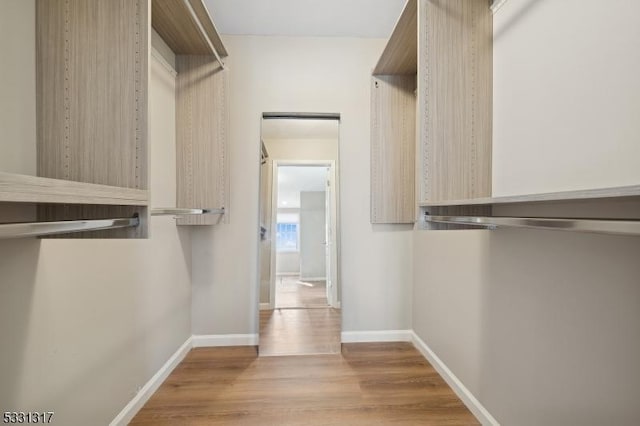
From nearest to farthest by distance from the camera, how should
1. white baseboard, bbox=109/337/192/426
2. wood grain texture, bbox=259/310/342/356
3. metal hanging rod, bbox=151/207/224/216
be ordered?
metal hanging rod, bbox=151/207/224/216 → white baseboard, bbox=109/337/192/426 → wood grain texture, bbox=259/310/342/356

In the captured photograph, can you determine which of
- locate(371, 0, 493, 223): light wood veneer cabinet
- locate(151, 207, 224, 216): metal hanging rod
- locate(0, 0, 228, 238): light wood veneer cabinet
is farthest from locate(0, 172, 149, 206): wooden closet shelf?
locate(371, 0, 493, 223): light wood veneer cabinet

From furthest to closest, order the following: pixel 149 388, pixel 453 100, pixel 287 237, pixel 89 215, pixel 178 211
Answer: pixel 287 237, pixel 149 388, pixel 178 211, pixel 453 100, pixel 89 215

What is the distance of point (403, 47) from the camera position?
213 cm

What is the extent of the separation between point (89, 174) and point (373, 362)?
2129 millimetres

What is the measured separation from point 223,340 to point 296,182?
145 centimetres

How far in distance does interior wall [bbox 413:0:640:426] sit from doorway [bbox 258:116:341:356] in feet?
Answer: 3.91

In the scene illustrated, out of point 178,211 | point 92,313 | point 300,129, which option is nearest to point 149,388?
point 92,313

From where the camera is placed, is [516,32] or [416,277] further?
[416,277]

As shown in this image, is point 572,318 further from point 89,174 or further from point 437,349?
point 89,174

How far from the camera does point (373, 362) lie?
2.37 m

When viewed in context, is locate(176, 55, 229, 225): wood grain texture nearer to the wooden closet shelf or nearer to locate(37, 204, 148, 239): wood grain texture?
locate(37, 204, 148, 239): wood grain texture

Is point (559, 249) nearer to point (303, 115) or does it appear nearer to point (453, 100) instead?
point (453, 100)

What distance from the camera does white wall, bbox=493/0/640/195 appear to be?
96 cm

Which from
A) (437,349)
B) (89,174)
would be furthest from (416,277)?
(89,174)
